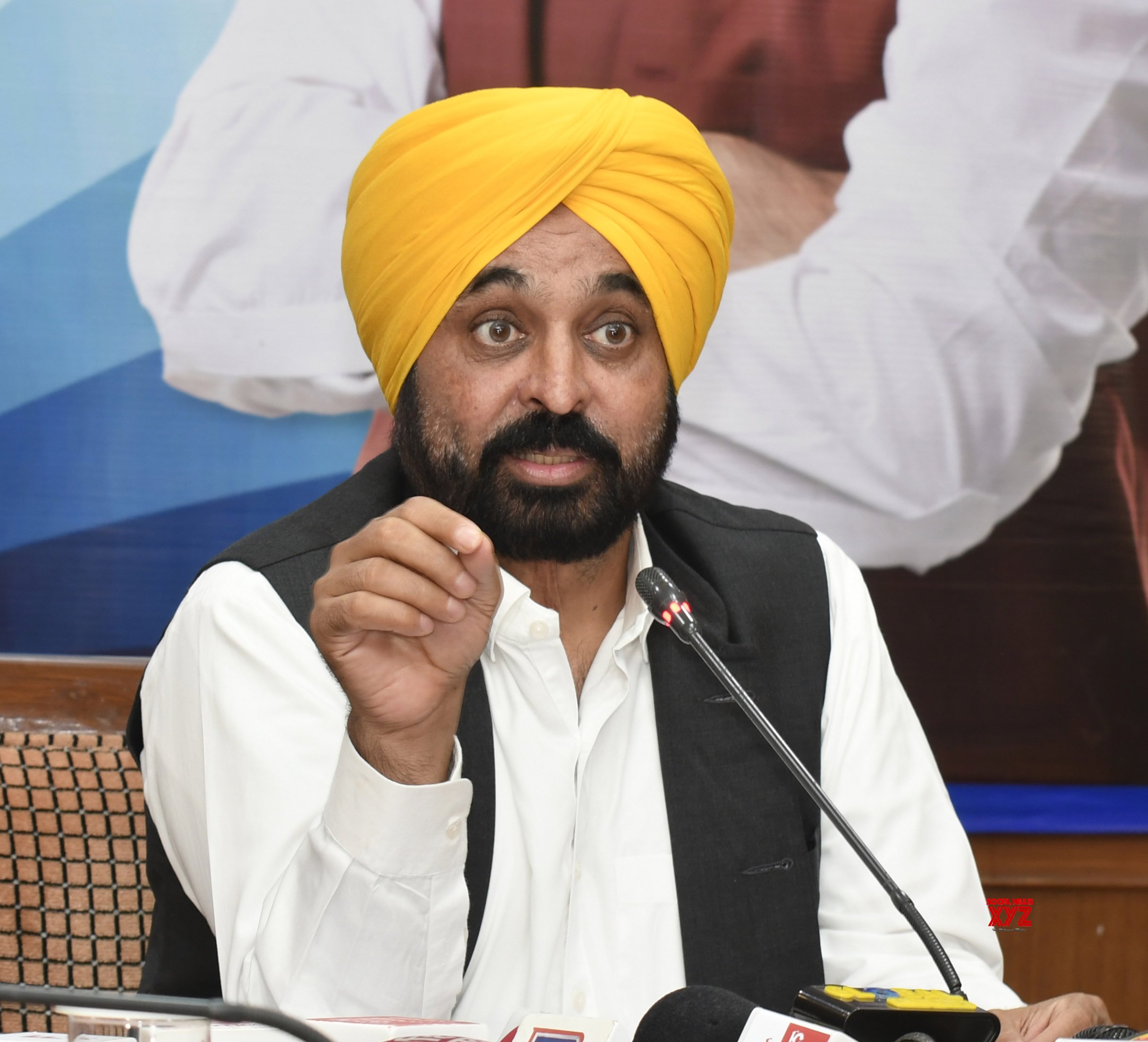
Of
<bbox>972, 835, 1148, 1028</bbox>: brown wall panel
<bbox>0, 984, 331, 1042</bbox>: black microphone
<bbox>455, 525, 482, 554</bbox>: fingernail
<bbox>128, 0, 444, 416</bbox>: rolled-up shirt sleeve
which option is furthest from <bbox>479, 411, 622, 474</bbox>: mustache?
<bbox>972, 835, 1148, 1028</bbox>: brown wall panel

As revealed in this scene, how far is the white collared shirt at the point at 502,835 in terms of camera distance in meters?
1.14

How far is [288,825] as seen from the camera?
1.29 metres

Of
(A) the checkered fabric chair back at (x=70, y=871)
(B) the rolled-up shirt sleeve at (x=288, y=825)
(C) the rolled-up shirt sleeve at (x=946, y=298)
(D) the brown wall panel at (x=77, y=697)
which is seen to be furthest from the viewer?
(C) the rolled-up shirt sleeve at (x=946, y=298)

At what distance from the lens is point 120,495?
2.21 metres

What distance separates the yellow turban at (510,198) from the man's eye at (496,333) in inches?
2.1

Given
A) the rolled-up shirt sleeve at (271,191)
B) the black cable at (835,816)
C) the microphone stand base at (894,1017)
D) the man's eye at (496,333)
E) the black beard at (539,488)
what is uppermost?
the rolled-up shirt sleeve at (271,191)

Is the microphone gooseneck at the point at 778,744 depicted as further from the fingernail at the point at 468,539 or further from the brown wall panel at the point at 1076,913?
the brown wall panel at the point at 1076,913

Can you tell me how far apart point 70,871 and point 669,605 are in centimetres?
92

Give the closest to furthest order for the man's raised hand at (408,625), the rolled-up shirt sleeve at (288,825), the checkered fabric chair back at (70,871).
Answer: the man's raised hand at (408,625) → the rolled-up shirt sleeve at (288,825) → the checkered fabric chair back at (70,871)

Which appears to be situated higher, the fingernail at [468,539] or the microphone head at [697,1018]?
the fingernail at [468,539]

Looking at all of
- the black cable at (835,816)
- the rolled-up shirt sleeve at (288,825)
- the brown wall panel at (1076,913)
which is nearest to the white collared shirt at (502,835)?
the rolled-up shirt sleeve at (288,825)

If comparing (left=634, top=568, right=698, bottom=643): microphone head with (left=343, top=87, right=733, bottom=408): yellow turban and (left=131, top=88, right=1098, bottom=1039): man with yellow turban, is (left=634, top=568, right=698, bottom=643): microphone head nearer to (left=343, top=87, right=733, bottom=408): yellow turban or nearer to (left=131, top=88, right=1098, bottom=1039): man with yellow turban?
(left=131, top=88, right=1098, bottom=1039): man with yellow turban

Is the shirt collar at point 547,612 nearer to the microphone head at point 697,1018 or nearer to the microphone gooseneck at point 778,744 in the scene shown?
the microphone gooseneck at point 778,744

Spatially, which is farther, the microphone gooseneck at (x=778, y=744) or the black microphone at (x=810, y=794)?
the microphone gooseneck at (x=778, y=744)
